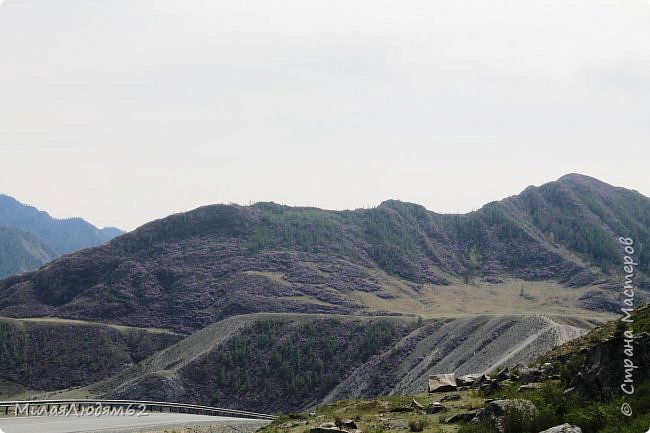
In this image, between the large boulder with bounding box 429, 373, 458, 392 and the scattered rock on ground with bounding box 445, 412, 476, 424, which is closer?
the scattered rock on ground with bounding box 445, 412, 476, 424

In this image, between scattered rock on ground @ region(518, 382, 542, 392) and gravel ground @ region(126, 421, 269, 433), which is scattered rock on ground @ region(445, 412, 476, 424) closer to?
scattered rock on ground @ region(518, 382, 542, 392)

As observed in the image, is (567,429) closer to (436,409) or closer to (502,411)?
(502,411)

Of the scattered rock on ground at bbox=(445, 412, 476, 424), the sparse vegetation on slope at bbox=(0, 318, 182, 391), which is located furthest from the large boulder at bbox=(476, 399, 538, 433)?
the sparse vegetation on slope at bbox=(0, 318, 182, 391)

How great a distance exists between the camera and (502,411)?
52.2 feet

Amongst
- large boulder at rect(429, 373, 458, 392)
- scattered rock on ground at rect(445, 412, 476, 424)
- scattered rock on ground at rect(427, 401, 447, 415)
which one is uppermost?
scattered rock on ground at rect(445, 412, 476, 424)

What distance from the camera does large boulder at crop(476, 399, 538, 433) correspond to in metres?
15.6

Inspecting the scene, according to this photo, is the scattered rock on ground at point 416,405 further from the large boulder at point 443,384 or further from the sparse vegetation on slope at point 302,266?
the sparse vegetation on slope at point 302,266

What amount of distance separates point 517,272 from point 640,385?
16445 centimetres

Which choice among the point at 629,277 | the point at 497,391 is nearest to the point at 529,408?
the point at 629,277

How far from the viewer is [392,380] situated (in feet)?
281

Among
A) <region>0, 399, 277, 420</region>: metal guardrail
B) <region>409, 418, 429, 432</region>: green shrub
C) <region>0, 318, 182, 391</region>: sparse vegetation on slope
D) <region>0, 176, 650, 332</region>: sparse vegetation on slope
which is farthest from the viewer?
<region>0, 176, 650, 332</region>: sparse vegetation on slope

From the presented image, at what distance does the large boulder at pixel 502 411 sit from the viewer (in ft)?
51.2

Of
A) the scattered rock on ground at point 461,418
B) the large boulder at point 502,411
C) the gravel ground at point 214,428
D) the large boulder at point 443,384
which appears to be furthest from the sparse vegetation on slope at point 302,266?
the large boulder at point 502,411

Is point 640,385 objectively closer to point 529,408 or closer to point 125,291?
point 529,408
